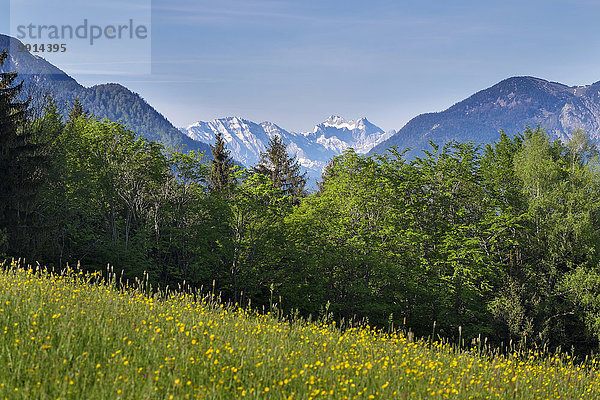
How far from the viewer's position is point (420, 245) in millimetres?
28656

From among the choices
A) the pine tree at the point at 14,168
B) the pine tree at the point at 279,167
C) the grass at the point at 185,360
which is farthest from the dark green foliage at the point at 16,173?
the pine tree at the point at 279,167

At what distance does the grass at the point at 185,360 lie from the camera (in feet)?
14.1

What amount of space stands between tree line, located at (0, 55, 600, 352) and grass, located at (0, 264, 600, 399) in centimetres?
1412

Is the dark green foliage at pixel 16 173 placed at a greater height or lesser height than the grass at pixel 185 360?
greater

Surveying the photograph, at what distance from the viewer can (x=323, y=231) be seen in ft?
84.8

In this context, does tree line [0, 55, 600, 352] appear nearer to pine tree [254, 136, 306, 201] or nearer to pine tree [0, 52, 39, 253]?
pine tree [0, 52, 39, 253]

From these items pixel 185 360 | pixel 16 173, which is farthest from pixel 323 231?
pixel 185 360

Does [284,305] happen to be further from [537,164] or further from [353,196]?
[537,164]

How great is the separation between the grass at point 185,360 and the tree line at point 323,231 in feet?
46.3

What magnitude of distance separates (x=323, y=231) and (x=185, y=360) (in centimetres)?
2099

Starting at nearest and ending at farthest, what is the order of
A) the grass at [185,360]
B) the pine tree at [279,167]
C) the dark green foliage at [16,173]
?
the grass at [185,360], the dark green foliage at [16,173], the pine tree at [279,167]

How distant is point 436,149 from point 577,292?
14.4 m

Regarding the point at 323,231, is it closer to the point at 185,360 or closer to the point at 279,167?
the point at 185,360

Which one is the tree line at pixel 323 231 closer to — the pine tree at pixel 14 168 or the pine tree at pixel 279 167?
the pine tree at pixel 14 168
